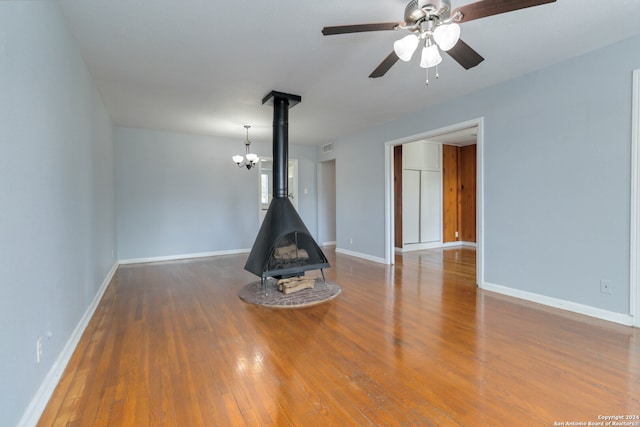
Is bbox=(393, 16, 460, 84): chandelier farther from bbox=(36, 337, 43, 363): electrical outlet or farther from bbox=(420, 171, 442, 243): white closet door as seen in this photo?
bbox=(420, 171, 442, 243): white closet door

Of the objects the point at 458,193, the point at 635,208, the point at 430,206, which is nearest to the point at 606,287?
the point at 635,208

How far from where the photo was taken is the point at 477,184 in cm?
386

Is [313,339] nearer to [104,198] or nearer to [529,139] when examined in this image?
[529,139]

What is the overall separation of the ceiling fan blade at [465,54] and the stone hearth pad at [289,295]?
8.75 feet

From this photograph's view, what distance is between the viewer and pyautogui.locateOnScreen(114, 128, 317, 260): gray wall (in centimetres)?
570

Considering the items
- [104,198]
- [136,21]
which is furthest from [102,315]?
[136,21]

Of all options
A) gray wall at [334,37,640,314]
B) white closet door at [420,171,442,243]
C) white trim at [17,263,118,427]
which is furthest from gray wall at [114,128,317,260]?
gray wall at [334,37,640,314]

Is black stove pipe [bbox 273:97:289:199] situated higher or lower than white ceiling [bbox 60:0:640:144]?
lower

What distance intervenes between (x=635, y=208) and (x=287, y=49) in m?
3.45

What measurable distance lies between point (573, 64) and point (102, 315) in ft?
17.9

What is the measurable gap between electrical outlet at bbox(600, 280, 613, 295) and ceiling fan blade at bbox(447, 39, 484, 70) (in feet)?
8.02

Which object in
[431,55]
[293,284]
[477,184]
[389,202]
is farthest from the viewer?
[389,202]

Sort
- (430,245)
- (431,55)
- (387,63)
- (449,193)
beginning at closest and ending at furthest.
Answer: (431,55) → (387,63) → (430,245) → (449,193)

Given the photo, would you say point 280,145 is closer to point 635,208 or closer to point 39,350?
point 39,350
